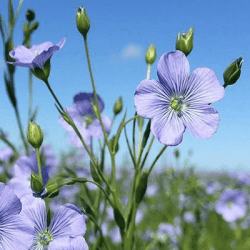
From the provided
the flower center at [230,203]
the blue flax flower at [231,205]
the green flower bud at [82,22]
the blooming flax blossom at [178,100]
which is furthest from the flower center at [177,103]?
the flower center at [230,203]

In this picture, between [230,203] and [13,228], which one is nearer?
[13,228]

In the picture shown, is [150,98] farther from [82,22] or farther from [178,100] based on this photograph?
[82,22]

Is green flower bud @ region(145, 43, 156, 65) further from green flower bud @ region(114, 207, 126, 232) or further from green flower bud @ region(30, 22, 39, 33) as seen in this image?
green flower bud @ region(30, 22, 39, 33)

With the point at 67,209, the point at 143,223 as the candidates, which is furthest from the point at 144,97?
the point at 143,223

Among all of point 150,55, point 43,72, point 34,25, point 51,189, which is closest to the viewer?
point 51,189

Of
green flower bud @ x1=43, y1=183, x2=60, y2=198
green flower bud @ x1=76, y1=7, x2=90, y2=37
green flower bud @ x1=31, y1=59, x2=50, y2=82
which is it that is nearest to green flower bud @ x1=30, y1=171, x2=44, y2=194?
green flower bud @ x1=43, y1=183, x2=60, y2=198

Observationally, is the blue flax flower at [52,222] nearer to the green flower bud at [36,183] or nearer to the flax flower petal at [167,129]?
the green flower bud at [36,183]

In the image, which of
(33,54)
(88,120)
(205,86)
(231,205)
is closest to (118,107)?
(88,120)
